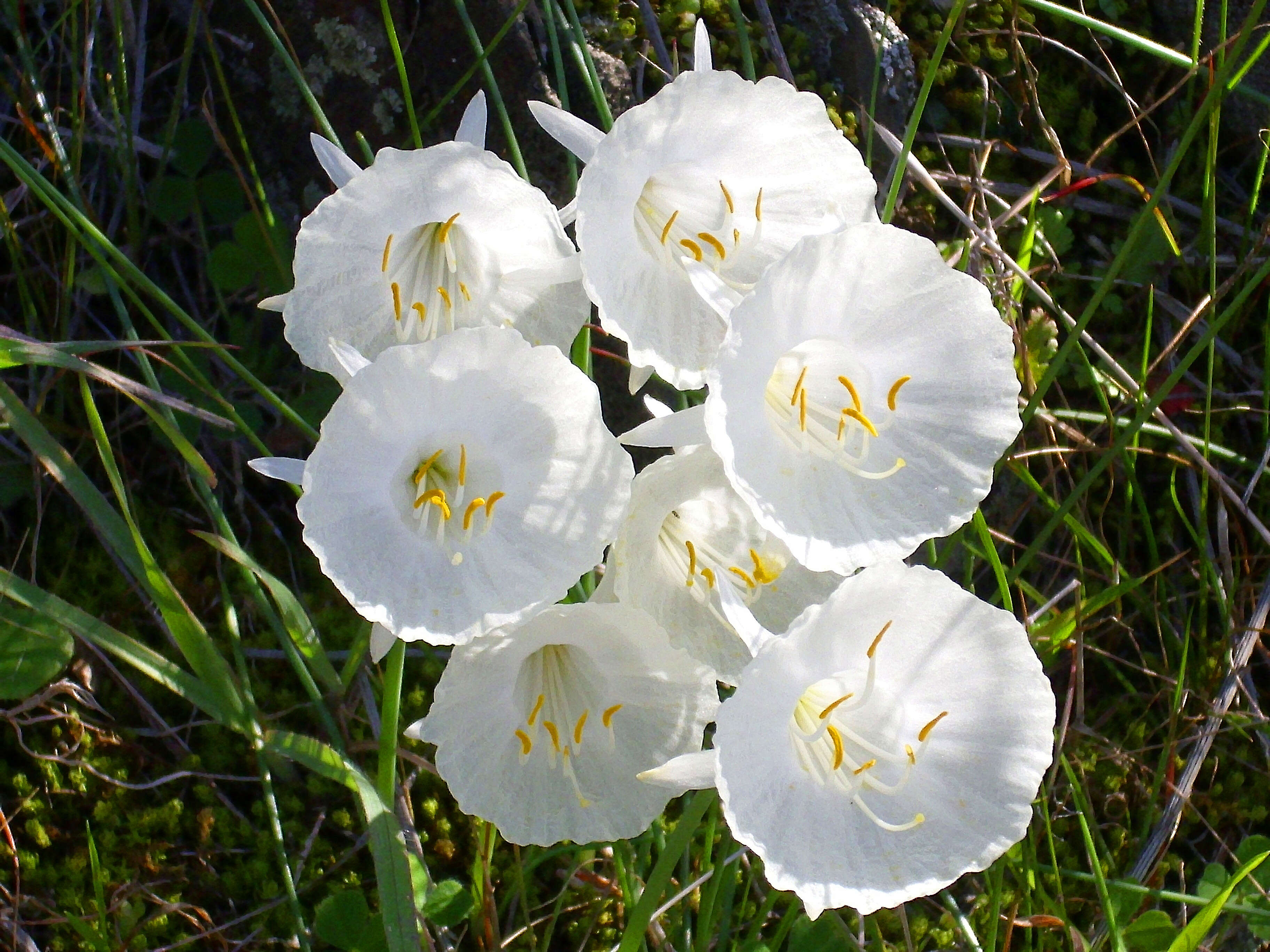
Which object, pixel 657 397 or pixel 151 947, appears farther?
pixel 657 397

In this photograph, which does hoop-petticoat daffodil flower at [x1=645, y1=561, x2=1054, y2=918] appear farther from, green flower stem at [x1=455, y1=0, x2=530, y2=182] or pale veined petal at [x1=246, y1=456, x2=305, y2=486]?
green flower stem at [x1=455, y1=0, x2=530, y2=182]

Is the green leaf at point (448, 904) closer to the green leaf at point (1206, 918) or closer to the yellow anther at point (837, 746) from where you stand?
the yellow anther at point (837, 746)

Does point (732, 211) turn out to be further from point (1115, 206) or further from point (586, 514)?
point (1115, 206)

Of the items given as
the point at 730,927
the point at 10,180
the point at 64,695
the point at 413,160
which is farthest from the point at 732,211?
the point at 10,180

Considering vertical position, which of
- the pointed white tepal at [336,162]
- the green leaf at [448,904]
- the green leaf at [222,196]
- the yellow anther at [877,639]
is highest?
the pointed white tepal at [336,162]

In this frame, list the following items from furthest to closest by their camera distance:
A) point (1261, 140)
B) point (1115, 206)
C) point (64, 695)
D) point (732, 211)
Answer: point (1115, 206) → point (1261, 140) → point (64, 695) → point (732, 211)

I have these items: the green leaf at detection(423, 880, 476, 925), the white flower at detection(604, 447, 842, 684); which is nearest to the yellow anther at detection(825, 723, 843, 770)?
the white flower at detection(604, 447, 842, 684)

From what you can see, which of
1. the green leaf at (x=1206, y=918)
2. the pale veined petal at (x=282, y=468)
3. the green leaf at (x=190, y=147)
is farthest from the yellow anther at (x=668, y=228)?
the green leaf at (x=190, y=147)

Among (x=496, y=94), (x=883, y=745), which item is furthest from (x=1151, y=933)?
(x=496, y=94)
